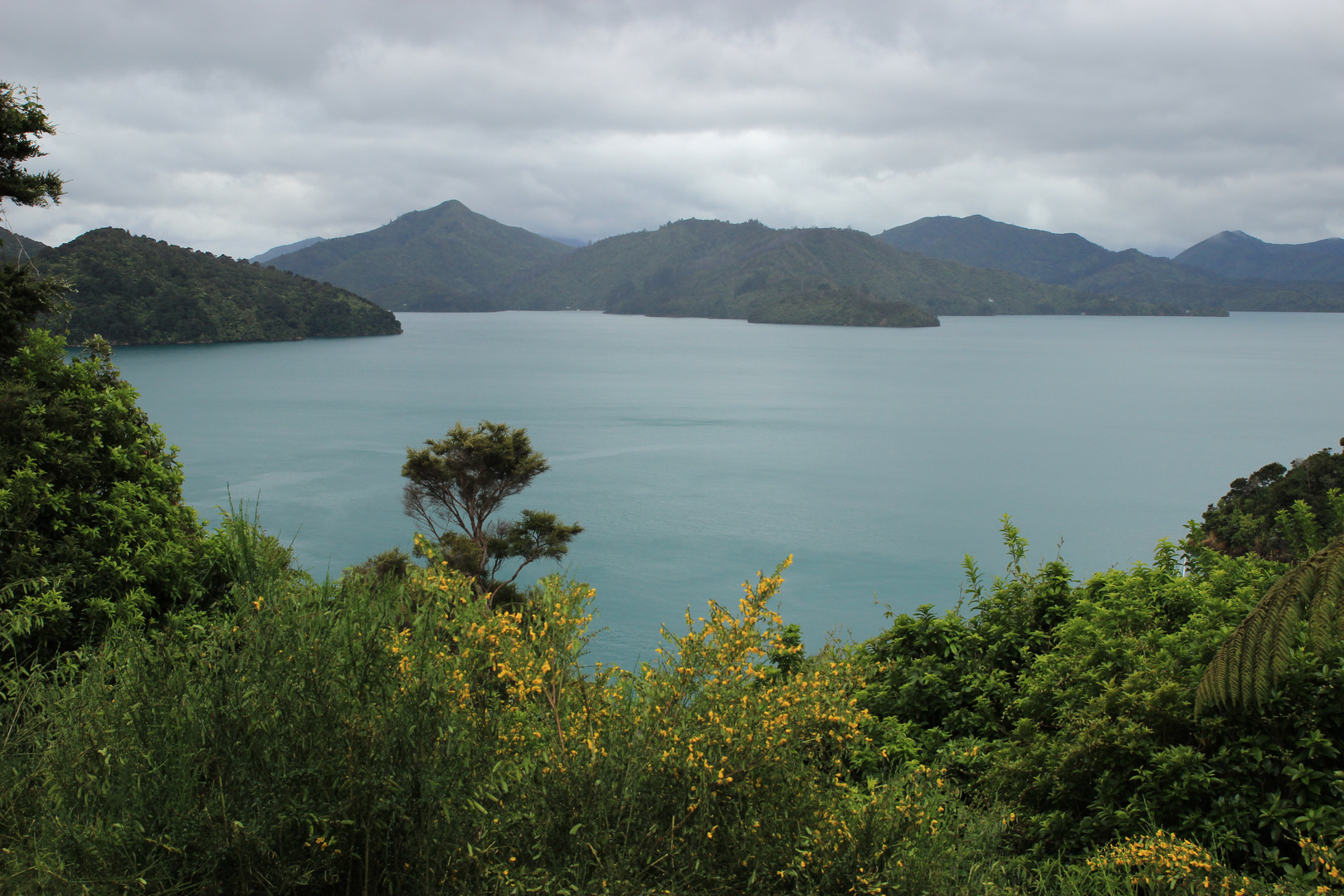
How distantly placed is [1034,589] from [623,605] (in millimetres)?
16383

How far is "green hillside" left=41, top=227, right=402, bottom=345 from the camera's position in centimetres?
7450

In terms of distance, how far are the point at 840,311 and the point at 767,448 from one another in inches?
4449

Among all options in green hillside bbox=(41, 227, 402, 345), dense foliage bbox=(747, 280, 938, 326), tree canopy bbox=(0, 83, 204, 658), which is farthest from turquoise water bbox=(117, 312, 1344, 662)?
dense foliage bbox=(747, 280, 938, 326)

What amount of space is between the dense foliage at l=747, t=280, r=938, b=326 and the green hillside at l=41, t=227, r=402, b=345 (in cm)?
8061

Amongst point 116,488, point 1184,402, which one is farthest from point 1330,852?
point 1184,402

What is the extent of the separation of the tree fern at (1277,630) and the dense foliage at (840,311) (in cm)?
14676

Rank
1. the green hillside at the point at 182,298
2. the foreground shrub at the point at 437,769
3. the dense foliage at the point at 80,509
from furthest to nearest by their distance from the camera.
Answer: the green hillside at the point at 182,298
the dense foliage at the point at 80,509
the foreground shrub at the point at 437,769

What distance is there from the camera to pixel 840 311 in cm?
14988

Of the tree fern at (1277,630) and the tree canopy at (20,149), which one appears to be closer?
the tree fern at (1277,630)

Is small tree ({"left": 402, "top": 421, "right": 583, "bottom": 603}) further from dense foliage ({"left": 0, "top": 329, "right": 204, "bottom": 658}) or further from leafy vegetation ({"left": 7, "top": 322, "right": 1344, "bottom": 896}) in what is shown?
leafy vegetation ({"left": 7, "top": 322, "right": 1344, "bottom": 896})

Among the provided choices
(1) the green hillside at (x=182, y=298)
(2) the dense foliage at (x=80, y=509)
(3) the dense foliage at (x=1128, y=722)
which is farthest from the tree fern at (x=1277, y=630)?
(1) the green hillside at (x=182, y=298)

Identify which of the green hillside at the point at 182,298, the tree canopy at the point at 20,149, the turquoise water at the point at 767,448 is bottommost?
the turquoise water at the point at 767,448

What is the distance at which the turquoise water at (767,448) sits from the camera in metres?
25.6

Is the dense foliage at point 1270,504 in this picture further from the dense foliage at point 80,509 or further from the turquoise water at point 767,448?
the dense foliage at point 80,509
